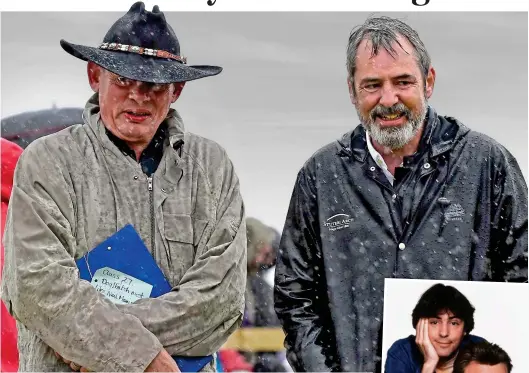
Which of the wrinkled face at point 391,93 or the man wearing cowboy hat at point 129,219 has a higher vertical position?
the wrinkled face at point 391,93

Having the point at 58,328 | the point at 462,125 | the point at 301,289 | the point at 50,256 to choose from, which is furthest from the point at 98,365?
the point at 462,125

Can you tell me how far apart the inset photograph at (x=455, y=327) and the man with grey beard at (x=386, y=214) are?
43mm

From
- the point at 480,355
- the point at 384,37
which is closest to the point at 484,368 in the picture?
the point at 480,355

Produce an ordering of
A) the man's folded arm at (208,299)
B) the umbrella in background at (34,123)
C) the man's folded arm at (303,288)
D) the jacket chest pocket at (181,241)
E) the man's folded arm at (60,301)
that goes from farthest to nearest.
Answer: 1. the umbrella in background at (34,123)
2. the man's folded arm at (303,288)
3. the jacket chest pocket at (181,241)
4. the man's folded arm at (208,299)
5. the man's folded arm at (60,301)

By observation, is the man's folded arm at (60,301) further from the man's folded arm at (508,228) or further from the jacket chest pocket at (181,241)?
the man's folded arm at (508,228)

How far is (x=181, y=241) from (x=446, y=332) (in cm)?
108

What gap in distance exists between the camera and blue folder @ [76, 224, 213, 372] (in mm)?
3021

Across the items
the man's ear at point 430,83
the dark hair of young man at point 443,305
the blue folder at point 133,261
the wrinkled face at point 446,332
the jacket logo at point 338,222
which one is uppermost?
the man's ear at point 430,83

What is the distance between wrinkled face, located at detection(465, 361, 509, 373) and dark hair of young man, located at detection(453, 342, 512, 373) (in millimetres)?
11

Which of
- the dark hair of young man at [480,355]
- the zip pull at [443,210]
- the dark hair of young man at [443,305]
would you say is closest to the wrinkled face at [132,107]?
A: the zip pull at [443,210]

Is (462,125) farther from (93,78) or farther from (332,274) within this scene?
(93,78)

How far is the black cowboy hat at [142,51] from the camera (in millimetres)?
3053

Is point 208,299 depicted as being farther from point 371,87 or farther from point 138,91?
point 371,87

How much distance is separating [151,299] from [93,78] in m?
0.91
